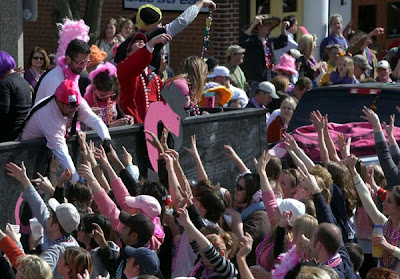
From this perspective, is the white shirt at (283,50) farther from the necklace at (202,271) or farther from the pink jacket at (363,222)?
the necklace at (202,271)

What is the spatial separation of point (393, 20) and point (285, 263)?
1799 centimetres

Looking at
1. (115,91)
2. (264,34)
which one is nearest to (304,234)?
(115,91)

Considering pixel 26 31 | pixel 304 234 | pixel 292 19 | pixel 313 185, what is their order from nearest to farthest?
pixel 304 234
pixel 313 185
pixel 292 19
pixel 26 31

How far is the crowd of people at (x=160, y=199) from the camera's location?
722 centimetres

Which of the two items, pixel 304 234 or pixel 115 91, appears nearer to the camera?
pixel 304 234

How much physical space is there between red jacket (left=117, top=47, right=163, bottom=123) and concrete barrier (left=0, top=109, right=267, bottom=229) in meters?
0.62

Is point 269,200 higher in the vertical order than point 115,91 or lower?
lower

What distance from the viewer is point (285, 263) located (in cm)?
732

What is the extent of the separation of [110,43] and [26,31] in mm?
6803

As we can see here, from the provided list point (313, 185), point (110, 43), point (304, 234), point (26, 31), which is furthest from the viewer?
point (26, 31)

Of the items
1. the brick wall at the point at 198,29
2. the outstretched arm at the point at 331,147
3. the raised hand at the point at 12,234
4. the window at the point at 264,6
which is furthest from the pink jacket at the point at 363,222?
the window at the point at 264,6

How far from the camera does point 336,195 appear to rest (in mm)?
8844

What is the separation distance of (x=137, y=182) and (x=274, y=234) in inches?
71.0

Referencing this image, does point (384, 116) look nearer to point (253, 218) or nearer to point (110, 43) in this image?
point (253, 218)
